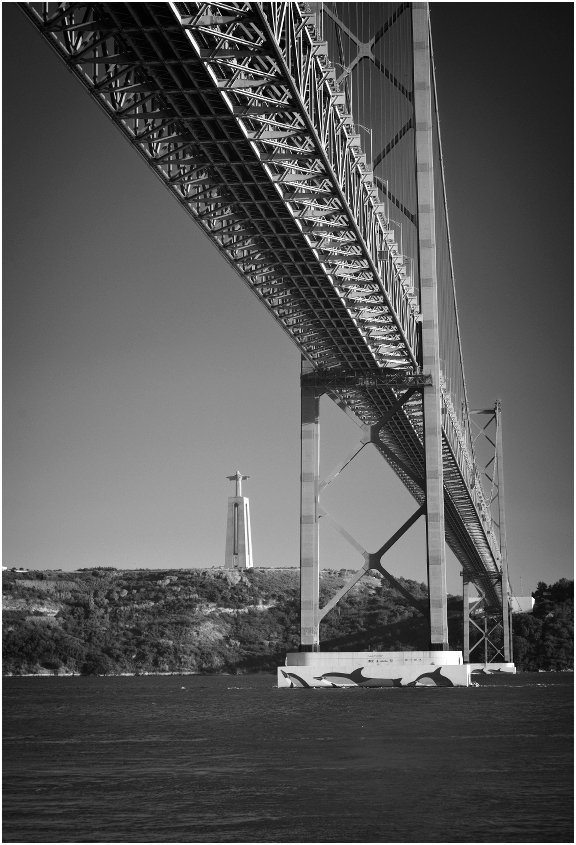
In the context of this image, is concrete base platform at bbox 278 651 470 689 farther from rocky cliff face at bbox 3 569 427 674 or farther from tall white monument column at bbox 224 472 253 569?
tall white monument column at bbox 224 472 253 569

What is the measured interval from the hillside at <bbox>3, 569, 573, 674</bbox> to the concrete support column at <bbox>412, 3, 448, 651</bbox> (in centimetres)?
5340

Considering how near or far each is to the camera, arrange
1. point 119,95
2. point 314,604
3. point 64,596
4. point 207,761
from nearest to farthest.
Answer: point 207,761
point 119,95
point 314,604
point 64,596

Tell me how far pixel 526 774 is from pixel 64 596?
9140cm

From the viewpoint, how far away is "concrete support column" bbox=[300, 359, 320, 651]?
39.2 metres

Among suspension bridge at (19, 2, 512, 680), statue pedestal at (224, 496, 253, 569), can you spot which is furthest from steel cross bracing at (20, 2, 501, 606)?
statue pedestal at (224, 496, 253, 569)

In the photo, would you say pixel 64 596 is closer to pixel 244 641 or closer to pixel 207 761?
pixel 244 641

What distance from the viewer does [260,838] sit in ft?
36.6

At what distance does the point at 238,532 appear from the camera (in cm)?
11438

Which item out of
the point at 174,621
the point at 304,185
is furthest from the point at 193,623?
the point at 304,185

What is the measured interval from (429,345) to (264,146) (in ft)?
57.6

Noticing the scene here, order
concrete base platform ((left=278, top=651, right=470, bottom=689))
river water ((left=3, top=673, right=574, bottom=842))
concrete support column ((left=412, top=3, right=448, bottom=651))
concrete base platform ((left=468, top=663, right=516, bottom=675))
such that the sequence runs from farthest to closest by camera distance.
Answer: concrete base platform ((left=468, top=663, right=516, bottom=675))
concrete support column ((left=412, top=3, right=448, bottom=651))
concrete base platform ((left=278, top=651, right=470, bottom=689))
river water ((left=3, top=673, right=574, bottom=842))

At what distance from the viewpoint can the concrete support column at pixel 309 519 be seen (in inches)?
1542

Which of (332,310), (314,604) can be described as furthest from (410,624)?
(332,310)

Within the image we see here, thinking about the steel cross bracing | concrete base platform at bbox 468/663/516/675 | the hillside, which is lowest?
concrete base platform at bbox 468/663/516/675
